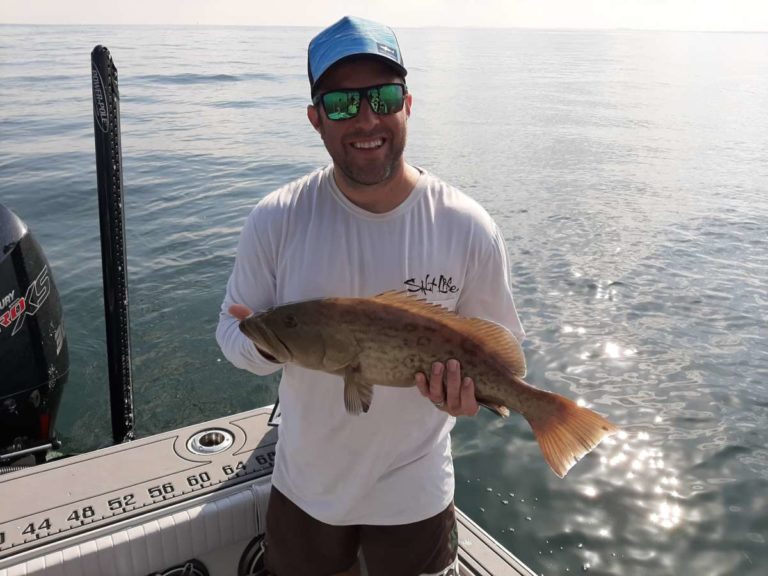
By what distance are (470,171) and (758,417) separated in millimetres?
11778

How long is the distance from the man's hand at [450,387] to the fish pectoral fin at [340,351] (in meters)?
0.26

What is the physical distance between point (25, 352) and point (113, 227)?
1164mm

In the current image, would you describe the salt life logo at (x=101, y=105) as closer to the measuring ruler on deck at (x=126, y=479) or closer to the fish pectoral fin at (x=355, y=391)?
the measuring ruler on deck at (x=126, y=479)

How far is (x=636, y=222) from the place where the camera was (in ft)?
42.9

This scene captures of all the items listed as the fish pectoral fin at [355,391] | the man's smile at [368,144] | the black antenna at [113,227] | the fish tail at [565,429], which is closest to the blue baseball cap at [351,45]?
the man's smile at [368,144]

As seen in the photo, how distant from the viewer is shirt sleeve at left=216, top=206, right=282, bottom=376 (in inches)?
102

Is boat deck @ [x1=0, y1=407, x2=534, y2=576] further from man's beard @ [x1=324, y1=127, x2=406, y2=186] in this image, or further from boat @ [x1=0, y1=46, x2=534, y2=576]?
man's beard @ [x1=324, y1=127, x2=406, y2=186]

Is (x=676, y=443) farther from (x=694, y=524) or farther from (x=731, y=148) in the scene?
(x=731, y=148)

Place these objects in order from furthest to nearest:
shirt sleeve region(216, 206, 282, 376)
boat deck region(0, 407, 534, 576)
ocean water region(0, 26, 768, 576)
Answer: ocean water region(0, 26, 768, 576), boat deck region(0, 407, 534, 576), shirt sleeve region(216, 206, 282, 376)

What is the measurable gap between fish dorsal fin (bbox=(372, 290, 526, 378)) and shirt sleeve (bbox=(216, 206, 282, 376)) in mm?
534

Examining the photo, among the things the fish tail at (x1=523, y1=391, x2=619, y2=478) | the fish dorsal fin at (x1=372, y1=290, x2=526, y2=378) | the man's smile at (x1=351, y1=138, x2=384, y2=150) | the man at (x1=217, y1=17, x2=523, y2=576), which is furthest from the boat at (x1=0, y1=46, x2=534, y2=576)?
the man's smile at (x1=351, y1=138, x2=384, y2=150)

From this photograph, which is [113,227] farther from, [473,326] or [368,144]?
[473,326]

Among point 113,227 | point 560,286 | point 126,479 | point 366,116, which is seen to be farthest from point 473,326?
point 560,286

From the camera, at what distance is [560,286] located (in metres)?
9.74
